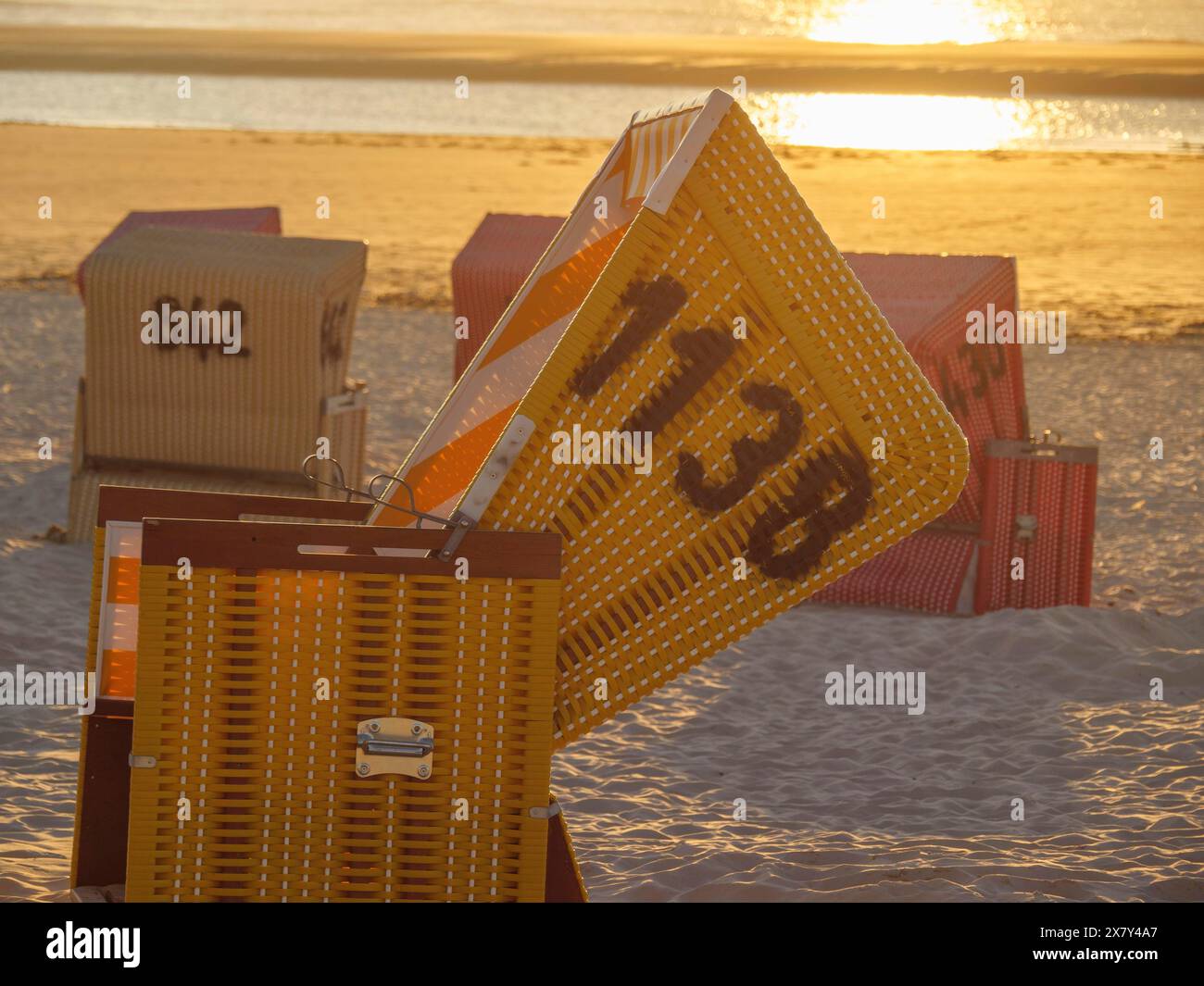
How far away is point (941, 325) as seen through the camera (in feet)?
24.2

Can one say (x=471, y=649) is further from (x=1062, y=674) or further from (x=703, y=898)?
(x=1062, y=674)

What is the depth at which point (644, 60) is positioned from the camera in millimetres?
45531

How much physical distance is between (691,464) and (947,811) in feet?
Answer: 7.31

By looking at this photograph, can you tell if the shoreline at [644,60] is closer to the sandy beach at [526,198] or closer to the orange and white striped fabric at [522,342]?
the sandy beach at [526,198]

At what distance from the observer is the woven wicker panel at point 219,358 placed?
24.8ft

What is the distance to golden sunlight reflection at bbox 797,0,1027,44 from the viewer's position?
5034cm

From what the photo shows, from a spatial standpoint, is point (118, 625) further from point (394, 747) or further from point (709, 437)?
point (709, 437)

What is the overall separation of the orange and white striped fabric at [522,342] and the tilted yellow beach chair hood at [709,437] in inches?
32.9

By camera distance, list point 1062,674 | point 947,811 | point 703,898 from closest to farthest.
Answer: point 703,898 < point 947,811 < point 1062,674

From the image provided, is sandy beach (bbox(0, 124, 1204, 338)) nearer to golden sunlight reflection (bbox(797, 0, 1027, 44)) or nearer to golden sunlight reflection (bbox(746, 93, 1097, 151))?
golden sunlight reflection (bbox(746, 93, 1097, 151))

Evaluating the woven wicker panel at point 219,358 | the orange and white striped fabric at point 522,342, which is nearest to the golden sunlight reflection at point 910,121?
the woven wicker panel at point 219,358

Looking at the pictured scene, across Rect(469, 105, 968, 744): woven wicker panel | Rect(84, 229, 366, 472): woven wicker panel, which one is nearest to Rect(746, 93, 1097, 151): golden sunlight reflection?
Rect(84, 229, 366, 472): woven wicker panel

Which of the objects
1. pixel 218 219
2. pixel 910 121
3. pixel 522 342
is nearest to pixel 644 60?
pixel 910 121
